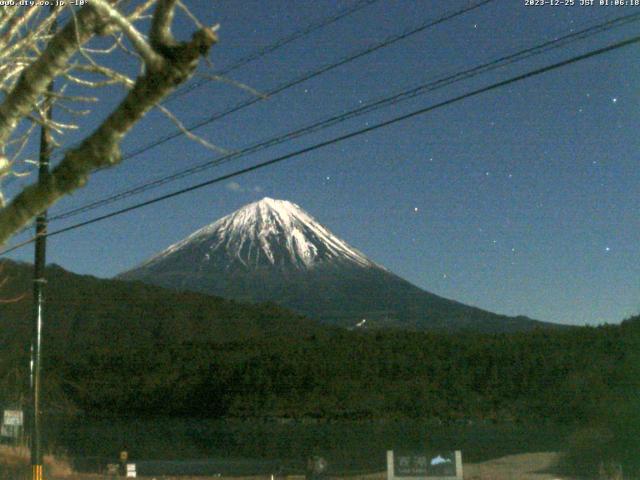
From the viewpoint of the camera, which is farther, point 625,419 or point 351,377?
point 351,377

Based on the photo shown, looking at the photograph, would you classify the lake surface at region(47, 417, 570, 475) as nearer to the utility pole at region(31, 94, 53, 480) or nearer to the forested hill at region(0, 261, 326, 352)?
the utility pole at region(31, 94, 53, 480)

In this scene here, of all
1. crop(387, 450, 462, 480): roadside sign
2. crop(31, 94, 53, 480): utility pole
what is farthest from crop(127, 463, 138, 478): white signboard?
crop(387, 450, 462, 480): roadside sign

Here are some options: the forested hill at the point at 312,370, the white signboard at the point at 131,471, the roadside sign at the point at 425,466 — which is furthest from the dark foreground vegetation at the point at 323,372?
the roadside sign at the point at 425,466

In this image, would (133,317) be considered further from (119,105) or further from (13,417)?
(119,105)

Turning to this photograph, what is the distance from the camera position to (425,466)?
2058 cm

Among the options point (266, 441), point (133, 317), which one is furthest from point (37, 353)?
point (133, 317)

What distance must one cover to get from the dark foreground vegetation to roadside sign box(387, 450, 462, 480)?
1275 inches

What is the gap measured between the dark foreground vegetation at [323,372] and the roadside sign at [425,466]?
106ft

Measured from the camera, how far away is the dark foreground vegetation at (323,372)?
62.8m

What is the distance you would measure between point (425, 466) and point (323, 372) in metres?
54.1

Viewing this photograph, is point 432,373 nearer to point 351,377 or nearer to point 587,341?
point 351,377

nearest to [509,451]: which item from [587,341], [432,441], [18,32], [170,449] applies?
[432,441]

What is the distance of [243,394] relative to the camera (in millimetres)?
71250

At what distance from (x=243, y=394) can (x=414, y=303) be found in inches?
4261
